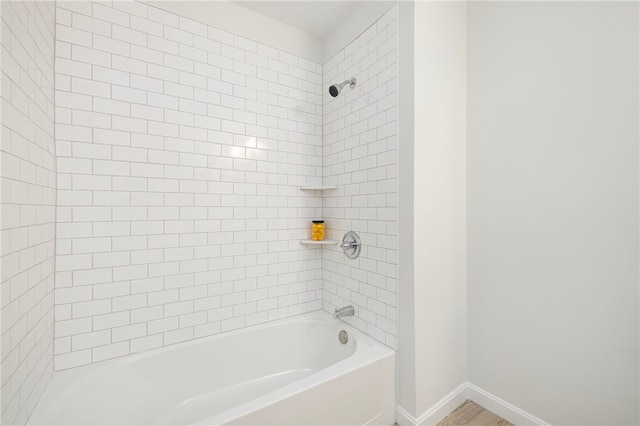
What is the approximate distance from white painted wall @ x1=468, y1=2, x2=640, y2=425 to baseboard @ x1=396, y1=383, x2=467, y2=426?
158 mm

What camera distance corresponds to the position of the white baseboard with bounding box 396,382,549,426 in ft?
5.00

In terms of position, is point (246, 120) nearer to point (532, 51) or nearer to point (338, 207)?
point (338, 207)

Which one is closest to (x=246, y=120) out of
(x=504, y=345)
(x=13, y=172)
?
(x=13, y=172)

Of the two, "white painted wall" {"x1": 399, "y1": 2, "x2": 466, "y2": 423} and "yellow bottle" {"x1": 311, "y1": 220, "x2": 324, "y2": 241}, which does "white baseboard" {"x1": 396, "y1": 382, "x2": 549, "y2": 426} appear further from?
"yellow bottle" {"x1": 311, "y1": 220, "x2": 324, "y2": 241}

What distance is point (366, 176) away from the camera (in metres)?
1.78

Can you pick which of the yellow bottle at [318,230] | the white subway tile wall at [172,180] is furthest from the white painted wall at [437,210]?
the white subway tile wall at [172,180]

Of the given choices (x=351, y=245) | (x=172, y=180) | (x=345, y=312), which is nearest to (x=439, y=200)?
(x=351, y=245)

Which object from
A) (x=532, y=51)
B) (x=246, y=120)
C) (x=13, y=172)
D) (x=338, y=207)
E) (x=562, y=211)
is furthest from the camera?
(x=338, y=207)

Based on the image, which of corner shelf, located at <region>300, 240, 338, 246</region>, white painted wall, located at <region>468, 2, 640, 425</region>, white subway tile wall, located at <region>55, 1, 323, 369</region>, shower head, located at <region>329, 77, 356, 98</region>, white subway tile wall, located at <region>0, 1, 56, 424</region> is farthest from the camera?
corner shelf, located at <region>300, 240, 338, 246</region>

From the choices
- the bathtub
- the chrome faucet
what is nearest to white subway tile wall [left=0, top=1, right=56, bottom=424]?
the bathtub

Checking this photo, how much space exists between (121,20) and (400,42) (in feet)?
5.00

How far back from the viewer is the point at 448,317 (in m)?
1.69

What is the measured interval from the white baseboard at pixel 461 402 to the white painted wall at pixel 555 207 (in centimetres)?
4

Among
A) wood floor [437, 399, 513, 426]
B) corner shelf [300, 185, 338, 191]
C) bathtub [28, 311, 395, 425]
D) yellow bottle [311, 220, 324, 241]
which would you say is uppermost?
corner shelf [300, 185, 338, 191]
